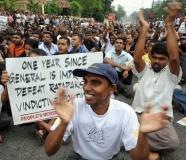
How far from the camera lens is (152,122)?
2.32 metres

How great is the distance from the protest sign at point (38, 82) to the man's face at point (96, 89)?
1891mm

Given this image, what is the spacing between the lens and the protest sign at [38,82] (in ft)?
15.8

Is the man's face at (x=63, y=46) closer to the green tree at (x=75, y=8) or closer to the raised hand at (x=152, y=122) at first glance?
the raised hand at (x=152, y=122)

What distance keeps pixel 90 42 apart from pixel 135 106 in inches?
268

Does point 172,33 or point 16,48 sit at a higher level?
point 172,33

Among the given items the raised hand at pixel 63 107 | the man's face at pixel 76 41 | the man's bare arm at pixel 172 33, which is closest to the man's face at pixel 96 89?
the raised hand at pixel 63 107

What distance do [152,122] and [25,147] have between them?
3072 mm

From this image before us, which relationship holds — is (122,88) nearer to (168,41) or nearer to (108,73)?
(168,41)

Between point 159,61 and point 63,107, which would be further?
point 159,61

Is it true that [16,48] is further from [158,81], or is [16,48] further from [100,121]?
[100,121]

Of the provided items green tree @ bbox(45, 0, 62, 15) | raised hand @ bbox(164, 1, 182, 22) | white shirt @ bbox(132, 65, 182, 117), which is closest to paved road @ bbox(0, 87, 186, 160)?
white shirt @ bbox(132, 65, 182, 117)

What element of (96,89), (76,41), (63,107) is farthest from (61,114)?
(76,41)

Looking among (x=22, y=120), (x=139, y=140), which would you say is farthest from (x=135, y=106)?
(x=139, y=140)

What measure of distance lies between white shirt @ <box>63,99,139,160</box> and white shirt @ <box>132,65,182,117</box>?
4.70ft
